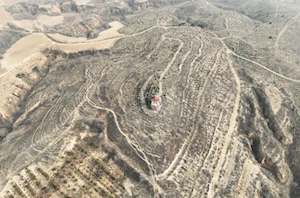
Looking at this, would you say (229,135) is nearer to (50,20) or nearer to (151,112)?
(151,112)

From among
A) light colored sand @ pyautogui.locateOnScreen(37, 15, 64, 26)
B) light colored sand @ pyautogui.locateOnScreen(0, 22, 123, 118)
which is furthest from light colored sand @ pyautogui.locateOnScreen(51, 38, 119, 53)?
light colored sand @ pyautogui.locateOnScreen(37, 15, 64, 26)

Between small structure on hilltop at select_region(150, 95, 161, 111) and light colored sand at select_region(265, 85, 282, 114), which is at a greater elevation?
small structure on hilltop at select_region(150, 95, 161, 111)

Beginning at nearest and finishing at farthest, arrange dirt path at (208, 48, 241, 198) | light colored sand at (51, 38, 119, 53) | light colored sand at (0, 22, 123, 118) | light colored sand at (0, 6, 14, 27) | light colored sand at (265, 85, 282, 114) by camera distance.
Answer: dirt path at (208, 48, 241, 198)
light colored sand at (265, 85, 282, 114)
light colored sand at (0, 22, 123, 118)
light colored sand at (51, 38, 119, 53)
light colored sand at (0, 6, 14, 27)

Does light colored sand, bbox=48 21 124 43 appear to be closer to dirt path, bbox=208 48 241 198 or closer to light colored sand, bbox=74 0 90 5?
dirt path, bbox=208 48 241 198

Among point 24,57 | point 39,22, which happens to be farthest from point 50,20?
point 24,57

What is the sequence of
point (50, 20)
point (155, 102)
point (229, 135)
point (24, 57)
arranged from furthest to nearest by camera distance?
point (50, 20) < point (24, 57) < point (229, 135) < point (155, 102)
